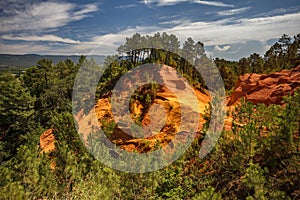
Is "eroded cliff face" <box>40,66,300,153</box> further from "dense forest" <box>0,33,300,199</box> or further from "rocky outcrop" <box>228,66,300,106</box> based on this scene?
"dense forest" <box>0,33,300,199</box>

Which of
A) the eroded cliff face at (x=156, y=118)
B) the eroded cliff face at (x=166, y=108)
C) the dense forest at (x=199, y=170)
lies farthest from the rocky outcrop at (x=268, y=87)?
the dense forest at (x=199, y=170)

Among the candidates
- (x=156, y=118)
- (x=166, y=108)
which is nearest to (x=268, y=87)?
(x=166, y=108)

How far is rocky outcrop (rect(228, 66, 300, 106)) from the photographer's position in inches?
985

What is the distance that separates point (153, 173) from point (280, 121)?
→ 241 inches

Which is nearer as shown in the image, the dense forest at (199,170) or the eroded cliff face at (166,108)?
the dense forest at (199,170)

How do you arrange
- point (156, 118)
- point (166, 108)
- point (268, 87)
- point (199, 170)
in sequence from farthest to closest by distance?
point (268, 87), point (166, 108), point (156, 118), point (199, 170)

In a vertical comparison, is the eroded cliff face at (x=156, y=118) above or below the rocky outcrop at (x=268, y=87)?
below

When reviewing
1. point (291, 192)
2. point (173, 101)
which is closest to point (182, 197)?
point (291, 192)

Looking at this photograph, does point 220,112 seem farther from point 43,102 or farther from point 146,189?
point 43,102

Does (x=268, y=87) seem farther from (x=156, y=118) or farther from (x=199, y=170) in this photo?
(x=199, y=170)

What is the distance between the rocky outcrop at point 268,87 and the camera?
25031mm

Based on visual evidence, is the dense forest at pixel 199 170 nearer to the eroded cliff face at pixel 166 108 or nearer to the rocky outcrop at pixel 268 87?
the eroded cliff face at pixel 166 108

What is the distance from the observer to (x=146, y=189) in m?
10.8

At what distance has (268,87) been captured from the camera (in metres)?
28.7
